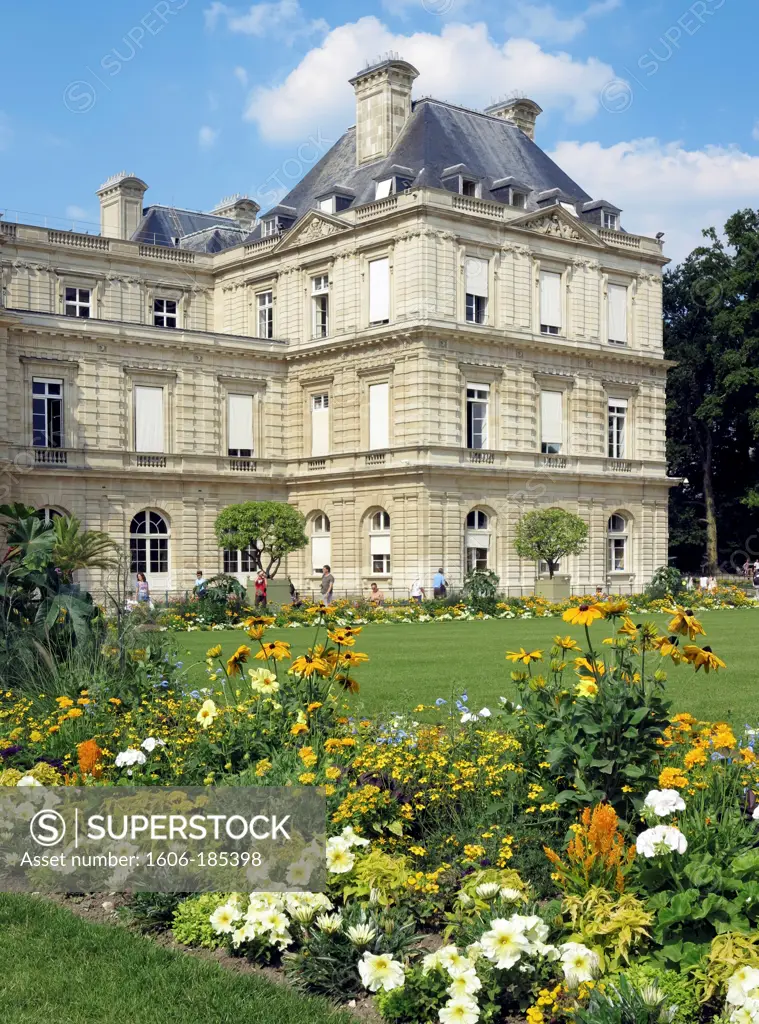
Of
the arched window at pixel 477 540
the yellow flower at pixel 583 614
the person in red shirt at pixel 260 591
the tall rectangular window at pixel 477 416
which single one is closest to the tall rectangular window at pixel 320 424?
the tall rectangular window at pixel 477 416

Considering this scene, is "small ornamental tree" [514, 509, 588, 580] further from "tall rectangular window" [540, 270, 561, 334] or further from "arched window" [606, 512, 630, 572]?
"tall rectangular window" [540, 270, 561, 334]

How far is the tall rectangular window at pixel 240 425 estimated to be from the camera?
4294cm

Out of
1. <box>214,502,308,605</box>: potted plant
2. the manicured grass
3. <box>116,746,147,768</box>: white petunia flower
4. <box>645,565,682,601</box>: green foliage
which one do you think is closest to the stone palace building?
<box>214,502,308,605</box>: potted plant

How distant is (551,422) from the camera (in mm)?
43781

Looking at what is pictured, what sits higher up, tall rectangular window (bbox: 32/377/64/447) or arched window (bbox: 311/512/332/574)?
tall rectangular window (bbox: 32/377/64/447)

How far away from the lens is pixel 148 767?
758 cm

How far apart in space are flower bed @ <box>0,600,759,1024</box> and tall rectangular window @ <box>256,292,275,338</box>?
37.1 m

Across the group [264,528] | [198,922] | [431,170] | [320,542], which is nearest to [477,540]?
[320,542]

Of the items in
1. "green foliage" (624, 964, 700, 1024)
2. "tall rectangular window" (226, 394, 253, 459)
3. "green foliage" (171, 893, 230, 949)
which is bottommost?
"green foliage" (171, 893, 230, 949)

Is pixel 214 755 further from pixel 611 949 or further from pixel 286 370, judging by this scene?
pixel 286 370

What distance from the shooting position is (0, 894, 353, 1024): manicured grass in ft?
16.9

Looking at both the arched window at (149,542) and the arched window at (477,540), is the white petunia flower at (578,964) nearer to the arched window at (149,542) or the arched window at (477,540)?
the arched window at (149,542)

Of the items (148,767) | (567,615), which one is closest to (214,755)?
(148,767)

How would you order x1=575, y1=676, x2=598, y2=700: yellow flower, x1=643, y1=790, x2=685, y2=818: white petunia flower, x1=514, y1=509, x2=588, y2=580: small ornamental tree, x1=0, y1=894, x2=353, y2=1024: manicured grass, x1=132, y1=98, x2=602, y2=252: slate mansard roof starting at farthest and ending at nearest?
x1=132, y1=98, x2=602, y2=252: slate mansard roof < x1=514, y1=509, x2=588, y2=580: small ornamental tree < x1=575, y1=676, x2=598, y2=700: yellow flower < x1=643, y1=790, x2=685, y2=818: white petunia flower < x1=0, y1=894, x2=353, y2=1024: manicured grass
